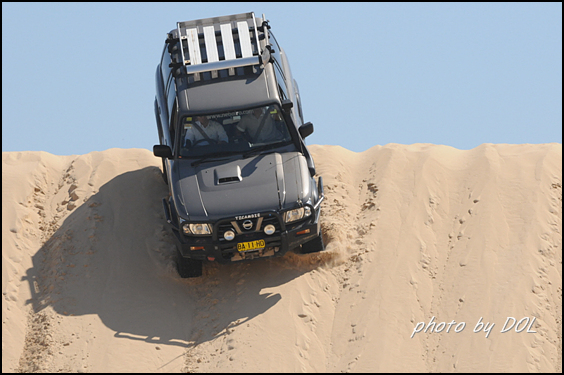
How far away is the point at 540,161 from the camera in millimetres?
13875

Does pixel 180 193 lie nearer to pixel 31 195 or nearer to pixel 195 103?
pixel 195 103

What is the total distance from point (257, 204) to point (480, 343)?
3440mm

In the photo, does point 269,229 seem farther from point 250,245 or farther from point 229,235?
point 229,235

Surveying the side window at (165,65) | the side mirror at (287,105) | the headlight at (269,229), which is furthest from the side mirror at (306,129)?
the side window at (165,65)

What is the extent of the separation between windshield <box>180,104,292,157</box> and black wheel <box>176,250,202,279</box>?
1526mm

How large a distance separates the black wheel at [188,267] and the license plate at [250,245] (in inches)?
42.9

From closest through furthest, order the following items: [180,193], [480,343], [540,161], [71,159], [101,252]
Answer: [480,343] < [180,193] < [101,252] < [540,161] < [71,159]

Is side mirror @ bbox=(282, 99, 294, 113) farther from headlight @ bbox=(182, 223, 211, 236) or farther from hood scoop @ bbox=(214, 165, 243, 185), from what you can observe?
headlight @ bbox=(182, 223, 211, 236)

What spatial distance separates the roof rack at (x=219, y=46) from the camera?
39.5ft

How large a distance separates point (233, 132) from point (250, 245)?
1853mm

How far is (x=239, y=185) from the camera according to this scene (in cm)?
1129

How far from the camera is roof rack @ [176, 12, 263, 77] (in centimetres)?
1205

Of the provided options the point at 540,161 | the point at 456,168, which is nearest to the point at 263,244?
the point at 456,168

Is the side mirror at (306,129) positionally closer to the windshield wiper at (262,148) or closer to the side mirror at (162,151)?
the windshield wiper at (262,148)
